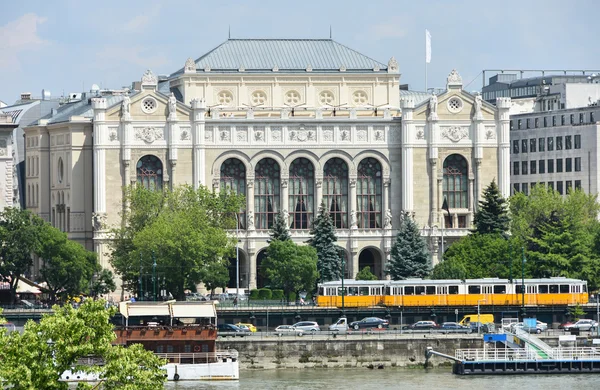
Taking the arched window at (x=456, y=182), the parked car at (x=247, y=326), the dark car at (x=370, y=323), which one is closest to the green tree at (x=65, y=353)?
the parked car at (x=247, y=326)

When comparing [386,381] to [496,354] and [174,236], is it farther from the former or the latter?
[174,236]

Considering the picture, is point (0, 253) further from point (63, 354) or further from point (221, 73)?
point (63, 354)

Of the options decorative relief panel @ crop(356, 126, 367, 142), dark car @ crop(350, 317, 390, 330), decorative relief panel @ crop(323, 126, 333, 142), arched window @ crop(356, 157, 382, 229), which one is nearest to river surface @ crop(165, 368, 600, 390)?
dark car @ crop(350, 317, 390, 330)

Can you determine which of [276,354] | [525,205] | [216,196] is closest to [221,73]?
[216,196]

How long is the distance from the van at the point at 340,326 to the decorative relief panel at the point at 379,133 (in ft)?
161

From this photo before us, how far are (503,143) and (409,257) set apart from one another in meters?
23.0

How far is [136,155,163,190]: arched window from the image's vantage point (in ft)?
630

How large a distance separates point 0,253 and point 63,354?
83938 mm

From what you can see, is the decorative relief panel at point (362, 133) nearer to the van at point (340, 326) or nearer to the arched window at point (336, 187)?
the arched window at point (336, 187)

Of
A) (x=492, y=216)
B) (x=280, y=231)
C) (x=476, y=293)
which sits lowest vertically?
(x=476, y=293)

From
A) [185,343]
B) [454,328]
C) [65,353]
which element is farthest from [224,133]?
[65,353]

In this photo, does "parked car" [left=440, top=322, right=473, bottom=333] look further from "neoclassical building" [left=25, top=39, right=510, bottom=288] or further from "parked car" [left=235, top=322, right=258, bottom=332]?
"neoclassical building" [left=25, top=39, right=510, bottom=288]

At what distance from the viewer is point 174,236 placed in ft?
544

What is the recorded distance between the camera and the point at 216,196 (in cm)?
18238
